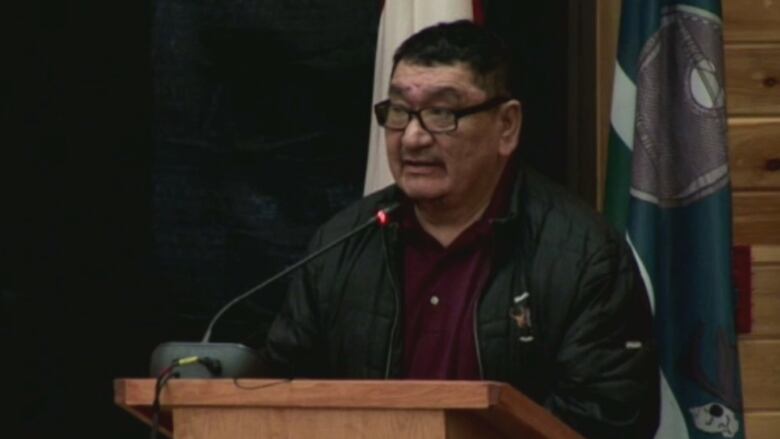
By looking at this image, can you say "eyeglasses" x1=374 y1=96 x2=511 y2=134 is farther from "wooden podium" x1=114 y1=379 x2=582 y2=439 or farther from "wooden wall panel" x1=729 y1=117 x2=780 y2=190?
"wooden wall panel" x1=729 y1=117 x2=780 y2=190

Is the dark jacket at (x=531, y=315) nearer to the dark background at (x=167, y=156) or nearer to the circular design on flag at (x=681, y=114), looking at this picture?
the circular design on flag at (x=681, y=114)

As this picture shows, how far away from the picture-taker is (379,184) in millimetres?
5730

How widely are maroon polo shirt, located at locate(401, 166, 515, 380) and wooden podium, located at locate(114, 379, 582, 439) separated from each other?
504 mm

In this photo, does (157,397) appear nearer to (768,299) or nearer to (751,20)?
(768,299)

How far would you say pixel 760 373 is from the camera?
237 inches

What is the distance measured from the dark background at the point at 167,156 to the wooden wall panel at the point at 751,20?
17.0 inches

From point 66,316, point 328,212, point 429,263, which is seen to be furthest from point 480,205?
point 66,316

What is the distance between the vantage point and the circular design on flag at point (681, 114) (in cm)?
568

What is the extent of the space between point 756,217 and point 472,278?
135 centimetres

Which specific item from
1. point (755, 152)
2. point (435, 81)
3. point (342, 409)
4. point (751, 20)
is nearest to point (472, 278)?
point (435, 81)

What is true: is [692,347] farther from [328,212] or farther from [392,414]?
[392,414]

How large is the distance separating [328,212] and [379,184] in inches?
15.2

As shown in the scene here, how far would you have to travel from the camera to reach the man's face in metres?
4.88

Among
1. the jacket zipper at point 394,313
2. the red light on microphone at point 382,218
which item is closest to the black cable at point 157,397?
the red light on microphone at point 382,218
